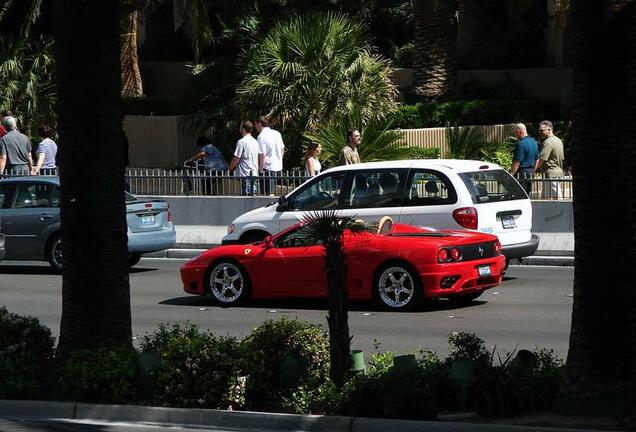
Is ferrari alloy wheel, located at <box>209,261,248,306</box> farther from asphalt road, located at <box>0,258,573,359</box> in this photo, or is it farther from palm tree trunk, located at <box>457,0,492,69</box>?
palm tree trunk, located at <box>457,0,492,69</box>

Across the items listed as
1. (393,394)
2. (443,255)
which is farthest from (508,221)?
(393,394)

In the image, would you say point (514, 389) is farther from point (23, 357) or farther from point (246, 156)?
point (246, 156)

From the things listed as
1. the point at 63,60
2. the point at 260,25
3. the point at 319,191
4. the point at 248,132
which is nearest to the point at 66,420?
the point at 63,60

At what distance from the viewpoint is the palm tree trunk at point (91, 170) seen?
35.1ft

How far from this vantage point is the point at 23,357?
10.7 m

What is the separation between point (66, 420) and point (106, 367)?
1.68 ft

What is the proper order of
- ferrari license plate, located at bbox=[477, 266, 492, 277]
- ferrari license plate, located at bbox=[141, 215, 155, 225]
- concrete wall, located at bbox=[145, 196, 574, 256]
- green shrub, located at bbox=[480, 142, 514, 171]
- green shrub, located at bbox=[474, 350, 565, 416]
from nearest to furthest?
green shrub, located at bbox=[474, 350, 565, 416] < ferrari license plate, located at bbox=[477, 266, 492, 277] < ferrari license plate, located at bbox=[141, 215, 155, 225] < concrete wall, located at bbox=[145, 196, 574, 256] < green shrub, located at bbox=[480, 142, 514, 171]

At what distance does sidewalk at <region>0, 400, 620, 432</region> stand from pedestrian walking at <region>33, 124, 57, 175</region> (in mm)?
15439

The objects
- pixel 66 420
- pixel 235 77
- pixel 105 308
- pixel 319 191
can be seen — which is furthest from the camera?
pixel 235 77

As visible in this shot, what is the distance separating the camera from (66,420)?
10.1 meters

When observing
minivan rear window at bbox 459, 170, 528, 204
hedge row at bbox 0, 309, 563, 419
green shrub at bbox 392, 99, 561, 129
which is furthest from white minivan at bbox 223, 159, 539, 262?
green shrub at bbox 392, 99, 561, 129

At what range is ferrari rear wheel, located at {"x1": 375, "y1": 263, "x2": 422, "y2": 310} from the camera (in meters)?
15.5

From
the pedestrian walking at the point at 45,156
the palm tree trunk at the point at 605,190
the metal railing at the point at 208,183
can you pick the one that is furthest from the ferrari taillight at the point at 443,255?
the pedestrian walking at the point at 45,156

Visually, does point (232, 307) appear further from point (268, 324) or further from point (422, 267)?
point (268, 324)
